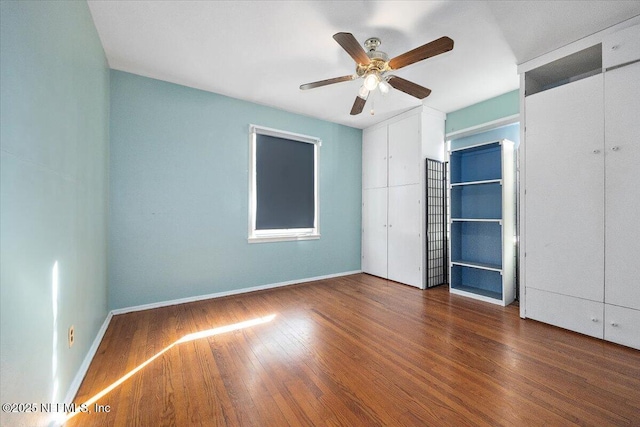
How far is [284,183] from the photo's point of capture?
13.0ft

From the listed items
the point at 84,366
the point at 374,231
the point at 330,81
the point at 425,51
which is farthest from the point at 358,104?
the point at 84,366

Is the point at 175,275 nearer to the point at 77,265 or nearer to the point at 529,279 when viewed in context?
the point at 77,265

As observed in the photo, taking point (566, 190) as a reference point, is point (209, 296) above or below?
below

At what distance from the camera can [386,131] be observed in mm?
4320

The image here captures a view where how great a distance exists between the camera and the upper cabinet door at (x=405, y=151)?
384 cm

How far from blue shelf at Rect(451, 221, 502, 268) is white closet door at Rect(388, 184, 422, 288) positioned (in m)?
0.51

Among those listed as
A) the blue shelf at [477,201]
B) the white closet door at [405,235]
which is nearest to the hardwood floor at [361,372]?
the white closet door at [405,235]

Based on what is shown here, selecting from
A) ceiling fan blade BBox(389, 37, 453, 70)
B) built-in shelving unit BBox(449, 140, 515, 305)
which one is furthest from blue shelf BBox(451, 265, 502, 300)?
ceiling fan blade BBox(389, 37, 453, 70)

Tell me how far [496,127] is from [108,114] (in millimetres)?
4798

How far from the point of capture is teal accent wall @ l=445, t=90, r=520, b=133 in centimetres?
325

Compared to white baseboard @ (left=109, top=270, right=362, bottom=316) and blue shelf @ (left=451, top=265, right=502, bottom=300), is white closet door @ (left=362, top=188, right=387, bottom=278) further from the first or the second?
blue shelf @ (left=451, top=265, right=502, bottom=300)

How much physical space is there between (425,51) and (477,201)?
2.52m

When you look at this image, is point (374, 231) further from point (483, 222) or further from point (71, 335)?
point (71, 335)

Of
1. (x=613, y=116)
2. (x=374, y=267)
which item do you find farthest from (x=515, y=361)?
(x=374, y=267)
